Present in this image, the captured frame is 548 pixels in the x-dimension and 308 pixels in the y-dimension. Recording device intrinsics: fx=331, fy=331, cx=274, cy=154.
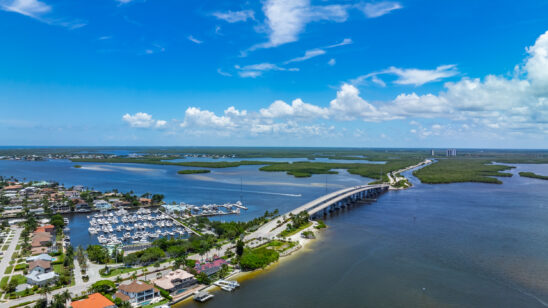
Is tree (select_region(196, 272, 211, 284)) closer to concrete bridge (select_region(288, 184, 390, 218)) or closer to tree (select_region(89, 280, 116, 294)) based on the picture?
tree (select_region(89, 280, 116, 294))

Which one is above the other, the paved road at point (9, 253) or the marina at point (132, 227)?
the paved road at point (9, 253)

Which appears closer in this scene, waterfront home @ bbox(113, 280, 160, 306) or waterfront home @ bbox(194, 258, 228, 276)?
waterfront home @ bbox(113, 280, 160, 306)

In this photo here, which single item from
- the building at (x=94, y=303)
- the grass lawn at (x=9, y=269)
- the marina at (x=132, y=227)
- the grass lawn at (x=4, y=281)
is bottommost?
the marina at (x=132, y=227)

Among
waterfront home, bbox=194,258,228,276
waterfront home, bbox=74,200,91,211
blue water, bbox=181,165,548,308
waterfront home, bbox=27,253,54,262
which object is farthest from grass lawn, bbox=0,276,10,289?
waterfront home, bbox=74,200,91,211

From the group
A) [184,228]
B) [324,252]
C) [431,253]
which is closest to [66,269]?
[184,228]

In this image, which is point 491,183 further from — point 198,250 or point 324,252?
point 198,250

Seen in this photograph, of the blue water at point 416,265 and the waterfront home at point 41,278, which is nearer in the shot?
the blue water at point 416,265

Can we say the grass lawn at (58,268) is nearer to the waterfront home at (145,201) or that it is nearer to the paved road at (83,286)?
the paved road at (83,286)

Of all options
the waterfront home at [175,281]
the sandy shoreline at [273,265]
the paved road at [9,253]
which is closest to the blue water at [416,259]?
the sandy shoreline at [273,265]
